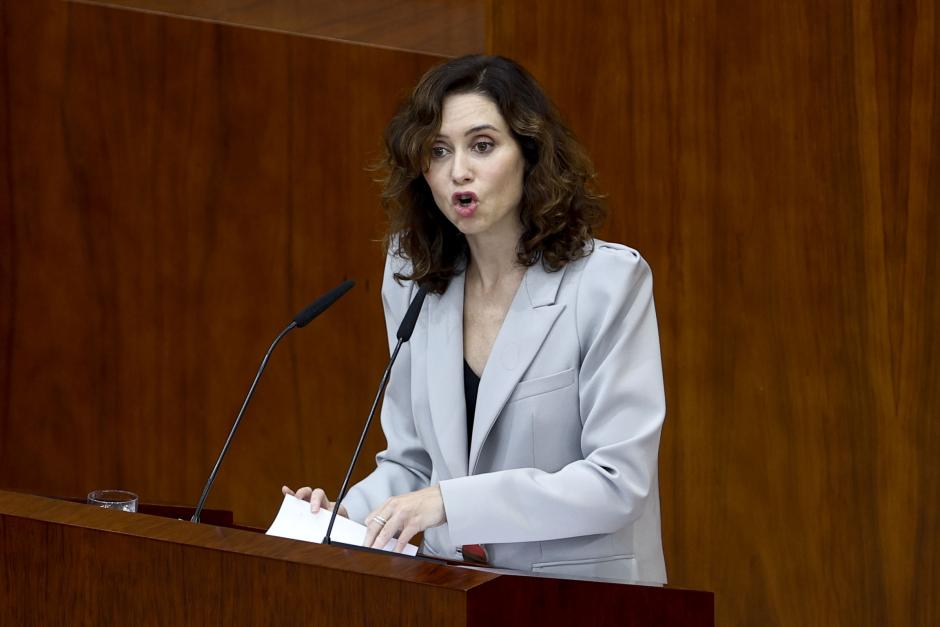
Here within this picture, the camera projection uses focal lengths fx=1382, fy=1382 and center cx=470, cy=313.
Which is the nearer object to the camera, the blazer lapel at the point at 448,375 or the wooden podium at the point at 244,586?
the wooden podium at the point at 244,586

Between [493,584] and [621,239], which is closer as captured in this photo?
[493,584]

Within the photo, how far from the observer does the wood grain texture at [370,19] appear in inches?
133

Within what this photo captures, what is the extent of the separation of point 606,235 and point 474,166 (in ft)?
4.27

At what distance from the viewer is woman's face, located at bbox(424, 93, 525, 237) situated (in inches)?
78.2

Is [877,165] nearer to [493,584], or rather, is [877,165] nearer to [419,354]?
[419,354]

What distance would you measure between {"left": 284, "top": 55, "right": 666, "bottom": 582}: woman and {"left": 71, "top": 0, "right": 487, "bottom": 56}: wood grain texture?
1.34 metres

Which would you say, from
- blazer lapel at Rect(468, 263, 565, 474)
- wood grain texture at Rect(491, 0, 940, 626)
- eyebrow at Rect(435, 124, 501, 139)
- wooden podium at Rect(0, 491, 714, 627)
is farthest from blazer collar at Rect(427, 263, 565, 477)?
wood grain texture at Rect(491, 0, 940, 626)

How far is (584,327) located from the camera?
1.93 m

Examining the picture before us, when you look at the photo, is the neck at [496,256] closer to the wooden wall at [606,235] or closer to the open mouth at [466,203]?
the open mouth at [466,203]

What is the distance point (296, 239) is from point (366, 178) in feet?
0.77

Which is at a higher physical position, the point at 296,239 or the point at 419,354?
the point at 296,239

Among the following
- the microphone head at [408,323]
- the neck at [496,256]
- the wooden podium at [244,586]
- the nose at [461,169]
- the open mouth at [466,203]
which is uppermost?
the nose at [461,169]

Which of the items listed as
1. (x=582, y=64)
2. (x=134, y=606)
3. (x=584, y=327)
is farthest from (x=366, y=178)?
(x=134, y=606)

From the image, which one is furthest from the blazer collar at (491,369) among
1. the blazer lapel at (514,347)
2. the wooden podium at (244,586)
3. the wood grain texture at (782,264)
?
the wood grain texture at (782,264)
